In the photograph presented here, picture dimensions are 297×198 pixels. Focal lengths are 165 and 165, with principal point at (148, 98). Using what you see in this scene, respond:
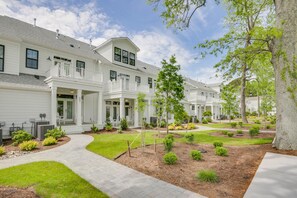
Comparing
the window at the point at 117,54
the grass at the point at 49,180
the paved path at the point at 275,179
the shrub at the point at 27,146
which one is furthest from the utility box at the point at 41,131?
the window at the point at 117,54

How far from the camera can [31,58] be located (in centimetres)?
1414

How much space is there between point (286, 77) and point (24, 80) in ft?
55.0

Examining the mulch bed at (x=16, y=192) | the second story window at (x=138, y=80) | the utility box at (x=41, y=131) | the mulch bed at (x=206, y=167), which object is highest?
the second story window at (x=138, y=80)

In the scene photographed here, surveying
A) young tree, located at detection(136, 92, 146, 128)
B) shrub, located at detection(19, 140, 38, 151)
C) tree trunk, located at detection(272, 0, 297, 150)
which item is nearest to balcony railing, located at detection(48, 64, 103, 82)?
young tree, located at detection(136, 92, 146, 128)

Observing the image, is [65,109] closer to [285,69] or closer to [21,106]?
[21,106]

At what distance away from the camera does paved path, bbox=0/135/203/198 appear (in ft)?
14.2

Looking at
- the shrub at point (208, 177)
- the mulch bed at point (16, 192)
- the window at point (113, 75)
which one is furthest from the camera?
the window at point (113, 75)

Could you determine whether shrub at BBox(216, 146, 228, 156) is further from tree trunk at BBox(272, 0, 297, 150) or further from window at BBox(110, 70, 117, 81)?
window at BBox(110, 70, 117, 81)

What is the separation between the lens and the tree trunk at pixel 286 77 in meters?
7.67

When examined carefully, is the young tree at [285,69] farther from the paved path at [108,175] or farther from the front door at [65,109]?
the front door at [65,109]

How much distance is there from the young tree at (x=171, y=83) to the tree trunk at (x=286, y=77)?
6.32 meters

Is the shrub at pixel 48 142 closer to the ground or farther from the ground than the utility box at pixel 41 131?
closer to the ground

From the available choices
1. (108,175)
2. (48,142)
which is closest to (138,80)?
(48,142)

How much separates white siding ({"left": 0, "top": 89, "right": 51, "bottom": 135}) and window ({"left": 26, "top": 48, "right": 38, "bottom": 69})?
10.3ft
